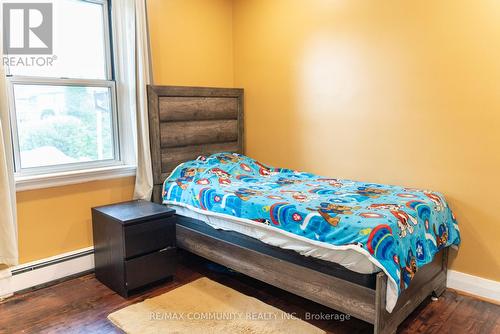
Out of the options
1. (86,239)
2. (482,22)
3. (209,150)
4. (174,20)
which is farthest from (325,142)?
(86,239)

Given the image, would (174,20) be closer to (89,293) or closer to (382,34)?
(382,34)

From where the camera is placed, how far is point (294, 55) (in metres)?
3.46

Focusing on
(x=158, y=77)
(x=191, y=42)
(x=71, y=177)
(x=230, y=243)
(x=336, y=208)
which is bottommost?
(x=230, y=243)

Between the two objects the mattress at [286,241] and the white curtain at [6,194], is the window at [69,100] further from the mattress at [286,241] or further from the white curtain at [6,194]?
the mattress at [286,241]

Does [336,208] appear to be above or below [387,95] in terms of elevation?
below

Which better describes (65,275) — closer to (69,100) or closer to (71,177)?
(71,177)

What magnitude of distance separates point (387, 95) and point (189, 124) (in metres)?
1.72

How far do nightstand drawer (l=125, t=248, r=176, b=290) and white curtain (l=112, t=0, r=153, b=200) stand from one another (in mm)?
639

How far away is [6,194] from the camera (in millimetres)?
2395

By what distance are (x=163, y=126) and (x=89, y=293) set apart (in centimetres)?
144

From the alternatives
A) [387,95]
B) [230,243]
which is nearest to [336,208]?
[230,243]

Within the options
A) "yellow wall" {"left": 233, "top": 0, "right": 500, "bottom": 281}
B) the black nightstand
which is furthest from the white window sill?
"yellow wall" {"left": 233, "top": 0, "right": 500, "bottom": 281}

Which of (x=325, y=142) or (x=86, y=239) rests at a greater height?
(x=325, y=142)

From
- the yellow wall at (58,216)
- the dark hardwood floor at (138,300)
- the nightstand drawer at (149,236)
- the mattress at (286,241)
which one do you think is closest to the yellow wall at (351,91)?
the yellow wall at (58,216)
